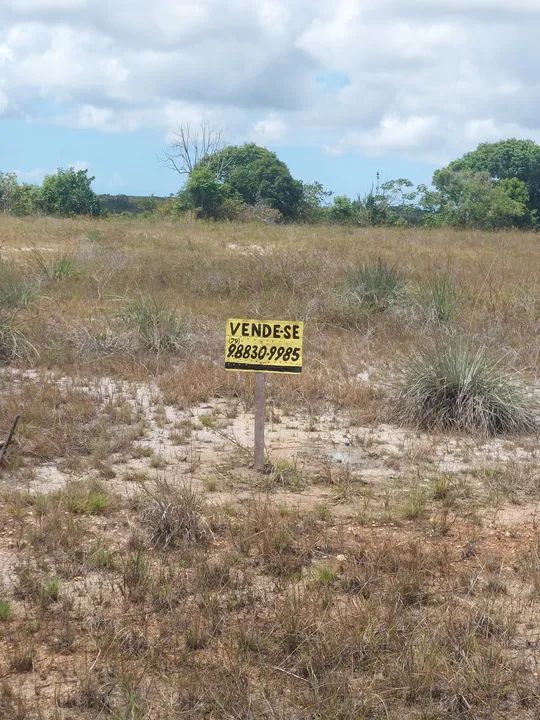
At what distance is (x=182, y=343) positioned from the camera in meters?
9.23

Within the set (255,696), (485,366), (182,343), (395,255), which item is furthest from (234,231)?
(255,696)

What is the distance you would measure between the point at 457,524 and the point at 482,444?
1.86 metres

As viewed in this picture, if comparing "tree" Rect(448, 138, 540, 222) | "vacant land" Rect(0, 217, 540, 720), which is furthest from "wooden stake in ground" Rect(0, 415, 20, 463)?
"tree" Rect(448, 138, 540, 222)

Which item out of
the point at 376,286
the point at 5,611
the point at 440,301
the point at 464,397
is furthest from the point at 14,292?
the point at 5,611

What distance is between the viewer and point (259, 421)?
18.6 feet

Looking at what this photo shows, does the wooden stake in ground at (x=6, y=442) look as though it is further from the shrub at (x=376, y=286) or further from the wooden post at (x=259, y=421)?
the shrub at (x=376, y=286)

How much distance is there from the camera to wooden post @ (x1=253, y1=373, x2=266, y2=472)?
18.6 ft

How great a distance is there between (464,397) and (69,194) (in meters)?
32.0

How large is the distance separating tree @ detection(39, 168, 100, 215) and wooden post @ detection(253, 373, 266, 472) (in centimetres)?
3185

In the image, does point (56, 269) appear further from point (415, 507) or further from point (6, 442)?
point (415, 507)

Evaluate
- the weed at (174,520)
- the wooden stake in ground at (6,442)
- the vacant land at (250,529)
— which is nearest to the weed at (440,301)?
the vacant land at (250,529)

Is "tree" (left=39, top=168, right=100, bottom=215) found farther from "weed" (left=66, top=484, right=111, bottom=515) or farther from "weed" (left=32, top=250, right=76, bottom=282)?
"weed" (left=66, top=484, right=111, bottom=515)

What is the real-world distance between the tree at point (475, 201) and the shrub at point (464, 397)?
→ 28.8 meters

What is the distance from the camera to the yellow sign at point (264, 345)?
558 cm
